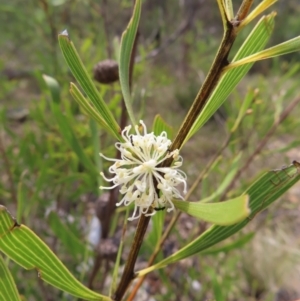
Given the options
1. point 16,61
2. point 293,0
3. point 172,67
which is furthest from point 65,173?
point 293,0

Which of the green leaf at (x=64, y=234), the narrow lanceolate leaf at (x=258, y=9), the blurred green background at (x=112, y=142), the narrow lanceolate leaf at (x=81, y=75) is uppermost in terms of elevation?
the blurred green background at (x=112, y=142)

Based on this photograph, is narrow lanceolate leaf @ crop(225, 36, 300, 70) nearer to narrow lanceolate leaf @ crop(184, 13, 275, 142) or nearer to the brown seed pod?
narrow lanceolate leaf @ crop(184, 13, 275, 142)

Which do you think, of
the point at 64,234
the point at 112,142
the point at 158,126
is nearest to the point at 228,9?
the point at 158,126

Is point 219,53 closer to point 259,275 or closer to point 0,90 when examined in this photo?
point 0,90

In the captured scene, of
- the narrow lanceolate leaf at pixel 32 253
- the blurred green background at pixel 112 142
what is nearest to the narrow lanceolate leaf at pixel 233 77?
the narrow lanceolate leaf at pixel 32 253

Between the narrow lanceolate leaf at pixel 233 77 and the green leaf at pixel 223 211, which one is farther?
the narrow lanceolate leaf at pixel 233 77

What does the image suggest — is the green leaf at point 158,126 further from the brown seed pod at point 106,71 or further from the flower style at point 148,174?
the brown seed pod at point 106,71

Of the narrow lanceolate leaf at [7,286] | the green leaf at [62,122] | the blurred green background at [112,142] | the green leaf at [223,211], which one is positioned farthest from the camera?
the blurred green background at [112,142]
